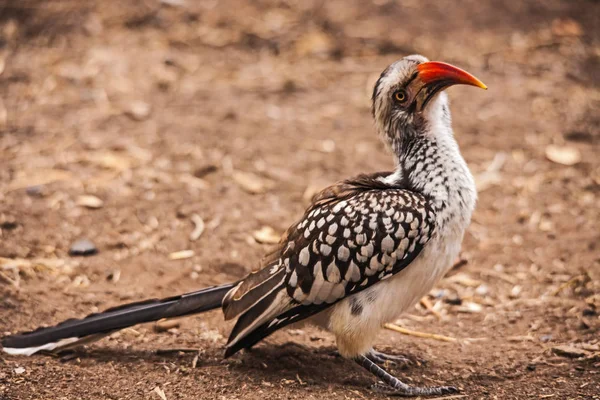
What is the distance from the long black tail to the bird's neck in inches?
43.9

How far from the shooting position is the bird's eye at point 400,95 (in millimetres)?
3986

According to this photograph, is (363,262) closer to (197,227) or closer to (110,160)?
(197,227)

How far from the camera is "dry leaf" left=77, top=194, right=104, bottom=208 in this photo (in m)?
Answer: 5.48

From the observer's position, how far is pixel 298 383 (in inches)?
148

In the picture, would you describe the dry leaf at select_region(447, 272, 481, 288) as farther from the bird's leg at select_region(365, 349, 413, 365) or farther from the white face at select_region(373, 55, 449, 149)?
the white face at select_region(373, 55, 449, 149)

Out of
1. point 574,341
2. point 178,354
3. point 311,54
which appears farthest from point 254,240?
point 311,54

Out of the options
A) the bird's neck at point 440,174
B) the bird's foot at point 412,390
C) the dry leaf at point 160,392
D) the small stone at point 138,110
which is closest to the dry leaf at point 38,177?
the small stone at point 138,110

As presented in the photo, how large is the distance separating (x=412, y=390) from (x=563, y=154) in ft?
11.3

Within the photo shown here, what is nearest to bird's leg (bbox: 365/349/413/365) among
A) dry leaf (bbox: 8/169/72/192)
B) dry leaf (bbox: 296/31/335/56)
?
dry leaf (bbox: 8/169/72/192)

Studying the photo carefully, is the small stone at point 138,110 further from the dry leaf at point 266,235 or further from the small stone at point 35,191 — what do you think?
the dry leaf at point 266,235

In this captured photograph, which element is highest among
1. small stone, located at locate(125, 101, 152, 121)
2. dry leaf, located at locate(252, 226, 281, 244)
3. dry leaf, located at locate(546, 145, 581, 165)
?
dry leaf, located at locate(546, 145, 581, 165)

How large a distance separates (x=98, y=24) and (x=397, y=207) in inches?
229

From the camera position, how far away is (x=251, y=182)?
5891 mm

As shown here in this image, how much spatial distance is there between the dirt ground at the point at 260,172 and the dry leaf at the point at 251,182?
0.08 feet
